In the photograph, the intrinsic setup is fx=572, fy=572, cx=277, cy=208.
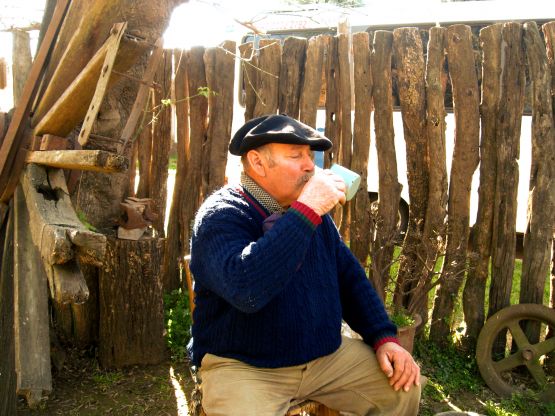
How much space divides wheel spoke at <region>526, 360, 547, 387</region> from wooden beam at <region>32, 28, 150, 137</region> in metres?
3.19

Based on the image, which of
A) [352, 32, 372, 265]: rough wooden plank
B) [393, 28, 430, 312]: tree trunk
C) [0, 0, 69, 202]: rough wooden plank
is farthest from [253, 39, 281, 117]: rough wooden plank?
[0, 0, 69, 202]: rough wooden plank

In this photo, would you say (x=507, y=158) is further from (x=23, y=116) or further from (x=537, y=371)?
(x=23, y=116)

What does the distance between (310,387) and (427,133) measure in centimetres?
229

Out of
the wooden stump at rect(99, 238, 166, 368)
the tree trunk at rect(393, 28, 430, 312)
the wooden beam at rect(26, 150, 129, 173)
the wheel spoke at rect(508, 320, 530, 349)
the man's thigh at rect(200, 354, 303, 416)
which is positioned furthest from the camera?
the tree trunk at rect(393, 28, 430, 312)

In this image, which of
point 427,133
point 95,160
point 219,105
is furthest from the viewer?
point 219,105

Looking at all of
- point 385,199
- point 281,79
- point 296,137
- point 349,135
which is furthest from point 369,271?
point 296,137

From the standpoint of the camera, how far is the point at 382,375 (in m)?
2.36

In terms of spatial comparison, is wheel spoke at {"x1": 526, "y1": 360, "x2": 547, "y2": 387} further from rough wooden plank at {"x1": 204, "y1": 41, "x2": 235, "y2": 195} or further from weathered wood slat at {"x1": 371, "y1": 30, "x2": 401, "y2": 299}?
rough wooden plank at {"x1": 204, "y1": 41, "x2": 235, "y2": 195}

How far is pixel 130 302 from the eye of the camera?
3785 millimetres

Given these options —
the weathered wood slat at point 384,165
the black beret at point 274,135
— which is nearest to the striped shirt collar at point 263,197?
the black beret at point 274,135

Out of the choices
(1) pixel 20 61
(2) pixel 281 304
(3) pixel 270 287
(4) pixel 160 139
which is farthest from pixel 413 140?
(1) pixel 20 61

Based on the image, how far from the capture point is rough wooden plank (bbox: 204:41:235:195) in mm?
4418

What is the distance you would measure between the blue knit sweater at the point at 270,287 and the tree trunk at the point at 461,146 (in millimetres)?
1632

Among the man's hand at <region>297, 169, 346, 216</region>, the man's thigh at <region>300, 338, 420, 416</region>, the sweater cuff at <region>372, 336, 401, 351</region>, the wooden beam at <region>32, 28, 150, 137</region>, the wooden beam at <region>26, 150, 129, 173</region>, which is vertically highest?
the wooden beam at <region>32, 28, 150, 137</region>
